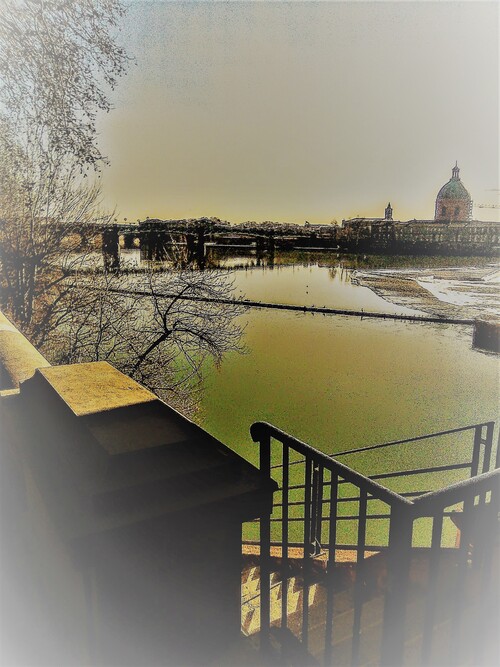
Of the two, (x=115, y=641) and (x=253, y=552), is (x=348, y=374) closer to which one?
(x=253, y=552)

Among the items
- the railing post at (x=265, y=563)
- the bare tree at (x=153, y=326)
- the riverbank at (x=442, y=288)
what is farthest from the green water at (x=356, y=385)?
the railing post at (x=265, y=563)

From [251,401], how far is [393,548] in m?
16.0

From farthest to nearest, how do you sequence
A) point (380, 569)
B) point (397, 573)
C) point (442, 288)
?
point (442, 288)
point (380, 569)
point (397, 573)

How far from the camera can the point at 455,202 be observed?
9062 mm

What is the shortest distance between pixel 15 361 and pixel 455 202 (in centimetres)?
911

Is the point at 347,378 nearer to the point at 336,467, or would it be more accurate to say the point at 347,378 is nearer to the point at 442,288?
the point at 442,288

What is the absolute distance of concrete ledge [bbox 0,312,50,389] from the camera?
4.86 feet

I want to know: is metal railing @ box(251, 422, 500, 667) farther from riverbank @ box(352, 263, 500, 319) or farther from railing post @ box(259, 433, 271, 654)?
riverbank @ box(352, 263, 500, 319)

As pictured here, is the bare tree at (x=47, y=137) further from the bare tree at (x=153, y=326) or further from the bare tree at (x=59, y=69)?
the bare tree at (x=153, y=326)

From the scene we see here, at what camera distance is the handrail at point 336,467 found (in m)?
0.62

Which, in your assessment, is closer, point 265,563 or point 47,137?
point 265,563

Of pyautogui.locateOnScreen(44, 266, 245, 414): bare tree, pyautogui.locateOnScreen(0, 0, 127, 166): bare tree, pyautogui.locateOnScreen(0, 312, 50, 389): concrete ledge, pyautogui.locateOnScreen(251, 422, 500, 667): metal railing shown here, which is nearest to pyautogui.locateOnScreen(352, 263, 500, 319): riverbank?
pyautogui.locateOnScreen(44, 266, 245, 414): bare tree

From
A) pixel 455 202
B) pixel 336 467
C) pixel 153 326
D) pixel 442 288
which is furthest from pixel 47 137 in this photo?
pixel 442 288

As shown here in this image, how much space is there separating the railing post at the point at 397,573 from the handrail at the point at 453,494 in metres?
0.02
